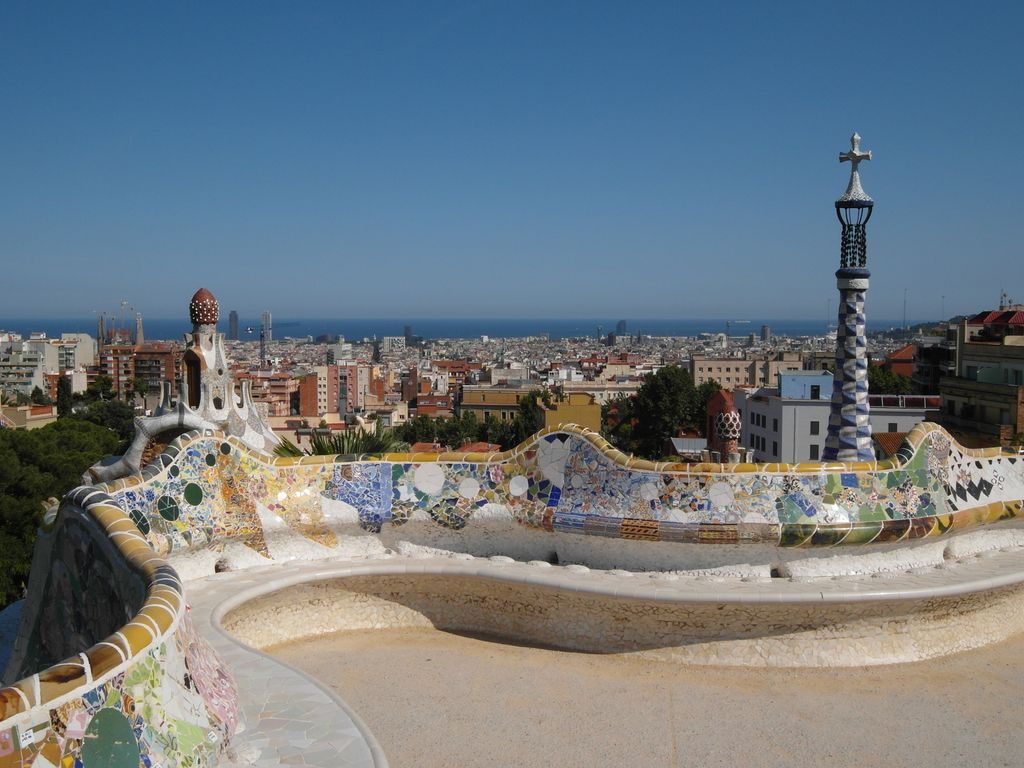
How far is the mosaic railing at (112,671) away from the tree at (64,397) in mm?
47247

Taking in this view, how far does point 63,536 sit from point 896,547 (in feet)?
22.3

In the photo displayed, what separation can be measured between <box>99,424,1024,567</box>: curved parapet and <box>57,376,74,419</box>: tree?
4481 centimetres

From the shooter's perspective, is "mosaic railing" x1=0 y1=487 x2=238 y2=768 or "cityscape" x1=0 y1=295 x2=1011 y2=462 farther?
"cityscape" x1=0 y1=295 x2=1011 y2=462

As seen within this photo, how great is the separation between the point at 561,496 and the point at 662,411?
35261mm

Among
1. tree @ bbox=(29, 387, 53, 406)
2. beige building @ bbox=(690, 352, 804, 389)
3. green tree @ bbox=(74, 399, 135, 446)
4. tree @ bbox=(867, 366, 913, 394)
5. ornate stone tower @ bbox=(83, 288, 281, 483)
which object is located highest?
ornate stone tower @ bbox=(83, 288, 281, 483)

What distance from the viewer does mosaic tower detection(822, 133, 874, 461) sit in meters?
11.1

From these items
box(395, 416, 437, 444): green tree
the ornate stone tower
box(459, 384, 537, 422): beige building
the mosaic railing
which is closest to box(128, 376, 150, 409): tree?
box(459, 384, 537, 422): beige building

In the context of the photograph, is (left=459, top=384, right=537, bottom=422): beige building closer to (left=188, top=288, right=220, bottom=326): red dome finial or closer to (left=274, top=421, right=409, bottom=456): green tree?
(left=274, top=421, right=409, bottom=456): green tree

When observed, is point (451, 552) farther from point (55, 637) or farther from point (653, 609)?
point (55, 637)

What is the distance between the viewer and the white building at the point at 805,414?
28484 mm

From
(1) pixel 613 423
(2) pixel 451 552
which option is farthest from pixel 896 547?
(1) pixel 613 423

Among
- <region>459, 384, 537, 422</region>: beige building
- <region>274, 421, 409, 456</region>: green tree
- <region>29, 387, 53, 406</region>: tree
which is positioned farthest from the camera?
<region>459, 384, 537, 422</region>: beige building

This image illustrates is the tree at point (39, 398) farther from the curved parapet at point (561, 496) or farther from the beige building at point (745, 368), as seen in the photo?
the curved parapet at point (561, 496)

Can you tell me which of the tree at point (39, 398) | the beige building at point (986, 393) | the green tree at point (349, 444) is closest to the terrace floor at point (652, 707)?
the green tree at point (349, 444)
